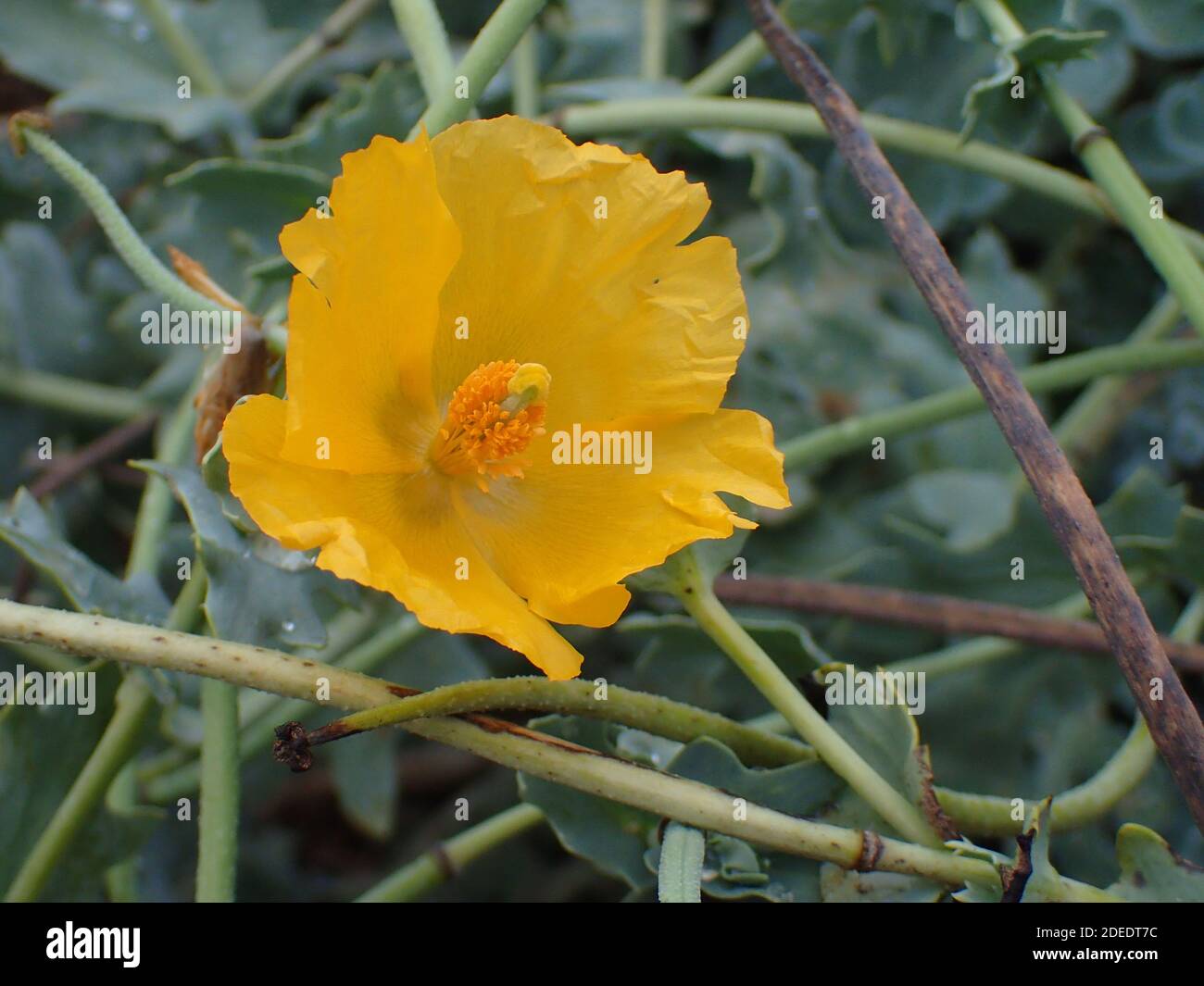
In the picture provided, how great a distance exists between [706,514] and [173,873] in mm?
931

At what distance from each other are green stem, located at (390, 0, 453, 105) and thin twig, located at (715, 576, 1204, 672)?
1.85ft

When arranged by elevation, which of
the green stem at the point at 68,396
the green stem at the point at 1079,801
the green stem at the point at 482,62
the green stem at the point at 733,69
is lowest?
the green stem at the point at 1079,801

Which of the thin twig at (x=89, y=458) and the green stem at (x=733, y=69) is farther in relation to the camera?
the thin twig at (x=89, y=458)

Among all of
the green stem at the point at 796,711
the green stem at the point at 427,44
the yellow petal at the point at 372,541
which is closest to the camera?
the yellow petal at the point at 372,541

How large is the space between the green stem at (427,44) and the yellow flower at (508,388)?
0.14 meters

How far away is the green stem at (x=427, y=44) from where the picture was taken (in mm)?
947

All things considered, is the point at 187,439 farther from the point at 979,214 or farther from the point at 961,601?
the point at 979,214

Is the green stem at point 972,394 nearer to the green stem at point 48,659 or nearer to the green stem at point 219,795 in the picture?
the green stem at point 219,795

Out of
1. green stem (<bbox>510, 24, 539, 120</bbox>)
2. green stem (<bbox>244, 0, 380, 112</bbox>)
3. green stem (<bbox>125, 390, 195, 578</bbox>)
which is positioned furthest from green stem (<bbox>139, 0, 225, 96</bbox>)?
green stem (<bbox>125, 390, 195, 578</bbox>)

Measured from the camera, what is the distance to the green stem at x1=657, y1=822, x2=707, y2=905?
0.75m

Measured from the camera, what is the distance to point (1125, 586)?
0.81 m

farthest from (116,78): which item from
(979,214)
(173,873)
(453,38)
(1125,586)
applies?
(1125,586)

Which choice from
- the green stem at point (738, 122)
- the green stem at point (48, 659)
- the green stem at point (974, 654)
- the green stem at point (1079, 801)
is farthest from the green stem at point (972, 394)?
the green stem at point (48, 659)

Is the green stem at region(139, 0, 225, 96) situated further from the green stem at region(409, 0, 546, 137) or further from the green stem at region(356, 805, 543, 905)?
the green stem at region(356, 805, 543, 905)
